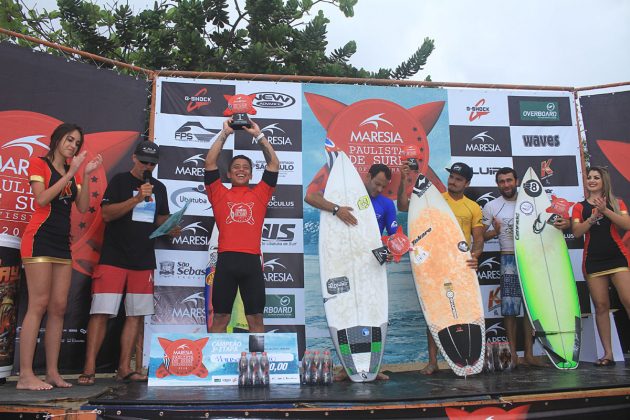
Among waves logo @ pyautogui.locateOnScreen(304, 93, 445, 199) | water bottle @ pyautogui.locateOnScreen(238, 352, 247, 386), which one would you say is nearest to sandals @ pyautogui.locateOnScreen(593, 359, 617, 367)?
waves logo @ pyautogui.locateOnScreen(304, 93, 445, 199)

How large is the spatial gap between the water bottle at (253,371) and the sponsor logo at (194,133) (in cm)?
241

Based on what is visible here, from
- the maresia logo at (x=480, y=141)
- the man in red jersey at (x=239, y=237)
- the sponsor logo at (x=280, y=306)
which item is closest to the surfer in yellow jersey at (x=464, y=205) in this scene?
the maresia logo at (x=480, y=141)

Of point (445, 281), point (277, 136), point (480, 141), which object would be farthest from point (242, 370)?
point (480, 141)

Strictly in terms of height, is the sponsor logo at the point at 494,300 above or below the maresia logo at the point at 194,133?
below

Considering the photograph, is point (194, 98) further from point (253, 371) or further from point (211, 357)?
point (253, 371)

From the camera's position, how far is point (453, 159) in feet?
17.8

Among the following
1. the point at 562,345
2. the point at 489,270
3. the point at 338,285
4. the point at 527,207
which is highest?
the point at 527,207

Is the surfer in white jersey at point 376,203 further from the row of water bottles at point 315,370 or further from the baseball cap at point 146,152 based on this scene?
the baseball cap at point 146,152

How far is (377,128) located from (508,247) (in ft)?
5.96

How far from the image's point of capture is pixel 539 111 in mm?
5637

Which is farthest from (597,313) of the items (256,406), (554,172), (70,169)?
(70,169)

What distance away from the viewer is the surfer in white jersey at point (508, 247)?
15.4 ft

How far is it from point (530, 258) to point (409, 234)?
1157 mm

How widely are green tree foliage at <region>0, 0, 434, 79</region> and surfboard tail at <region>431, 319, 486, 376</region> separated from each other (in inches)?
237
